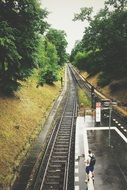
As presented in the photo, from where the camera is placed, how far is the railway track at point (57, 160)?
695 inches

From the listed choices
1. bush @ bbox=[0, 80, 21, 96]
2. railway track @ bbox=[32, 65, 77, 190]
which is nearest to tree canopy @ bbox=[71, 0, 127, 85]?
railway track @ bbox=[32, 65, 77, 190]

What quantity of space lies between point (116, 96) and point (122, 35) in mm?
10577

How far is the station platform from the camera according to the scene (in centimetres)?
1717

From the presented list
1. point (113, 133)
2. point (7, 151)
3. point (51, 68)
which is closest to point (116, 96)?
point (51, 68)

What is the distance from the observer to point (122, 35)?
41.9m

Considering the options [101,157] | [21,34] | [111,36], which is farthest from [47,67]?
[101,157]

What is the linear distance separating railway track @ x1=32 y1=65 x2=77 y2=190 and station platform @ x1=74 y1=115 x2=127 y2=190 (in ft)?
2.26

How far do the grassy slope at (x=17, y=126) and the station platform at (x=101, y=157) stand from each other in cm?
416

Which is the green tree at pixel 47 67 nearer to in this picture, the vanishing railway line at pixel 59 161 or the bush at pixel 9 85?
the bush at pixel 9 85

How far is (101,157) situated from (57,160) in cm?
306

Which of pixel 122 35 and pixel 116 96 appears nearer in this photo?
pixel 122 35

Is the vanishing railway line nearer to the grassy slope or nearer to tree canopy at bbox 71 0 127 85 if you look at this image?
the grassy slope

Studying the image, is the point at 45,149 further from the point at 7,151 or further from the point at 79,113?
the point at 79,113

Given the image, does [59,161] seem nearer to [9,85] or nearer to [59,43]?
[9,85]
